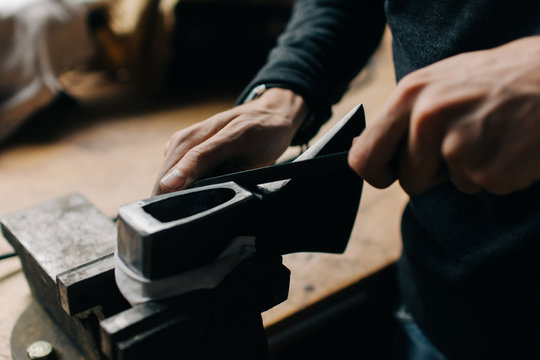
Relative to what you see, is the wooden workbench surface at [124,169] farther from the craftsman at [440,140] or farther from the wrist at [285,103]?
the wrist at [285,103]

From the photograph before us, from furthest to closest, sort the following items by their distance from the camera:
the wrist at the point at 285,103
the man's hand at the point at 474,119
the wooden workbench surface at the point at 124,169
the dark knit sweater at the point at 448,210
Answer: the wooden workbench surface at the point at 124,169 < the wrist at the point at 285,103 < the dark knit sweater at the point at 448,210 < the man's hand at the point at 474,119

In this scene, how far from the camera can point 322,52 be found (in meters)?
0.73

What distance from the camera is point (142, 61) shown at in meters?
1.47

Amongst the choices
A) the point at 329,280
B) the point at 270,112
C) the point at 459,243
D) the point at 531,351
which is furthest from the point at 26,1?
the point at 531,351

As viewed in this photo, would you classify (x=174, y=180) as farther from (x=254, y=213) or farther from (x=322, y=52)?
(x=322, y=52)

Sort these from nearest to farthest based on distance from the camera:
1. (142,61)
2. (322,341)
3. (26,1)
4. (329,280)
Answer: (329,280) < (322,341) < (26,1) < (142,61)

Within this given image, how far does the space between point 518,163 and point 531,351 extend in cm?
35

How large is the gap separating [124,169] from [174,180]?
60 centimetres

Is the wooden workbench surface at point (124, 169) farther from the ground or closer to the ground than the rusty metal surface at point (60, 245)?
closer to the ground

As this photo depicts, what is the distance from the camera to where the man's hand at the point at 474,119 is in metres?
0.35

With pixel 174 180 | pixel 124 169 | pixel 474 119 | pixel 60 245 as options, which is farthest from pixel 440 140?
pixel 124 169

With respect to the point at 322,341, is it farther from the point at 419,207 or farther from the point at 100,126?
the point at 100,126

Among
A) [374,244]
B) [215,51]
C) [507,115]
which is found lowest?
[374,244]

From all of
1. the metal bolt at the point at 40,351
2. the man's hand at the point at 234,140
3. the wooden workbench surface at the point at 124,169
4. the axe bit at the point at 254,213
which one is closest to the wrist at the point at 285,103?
the man's hand at the point at 234,140
